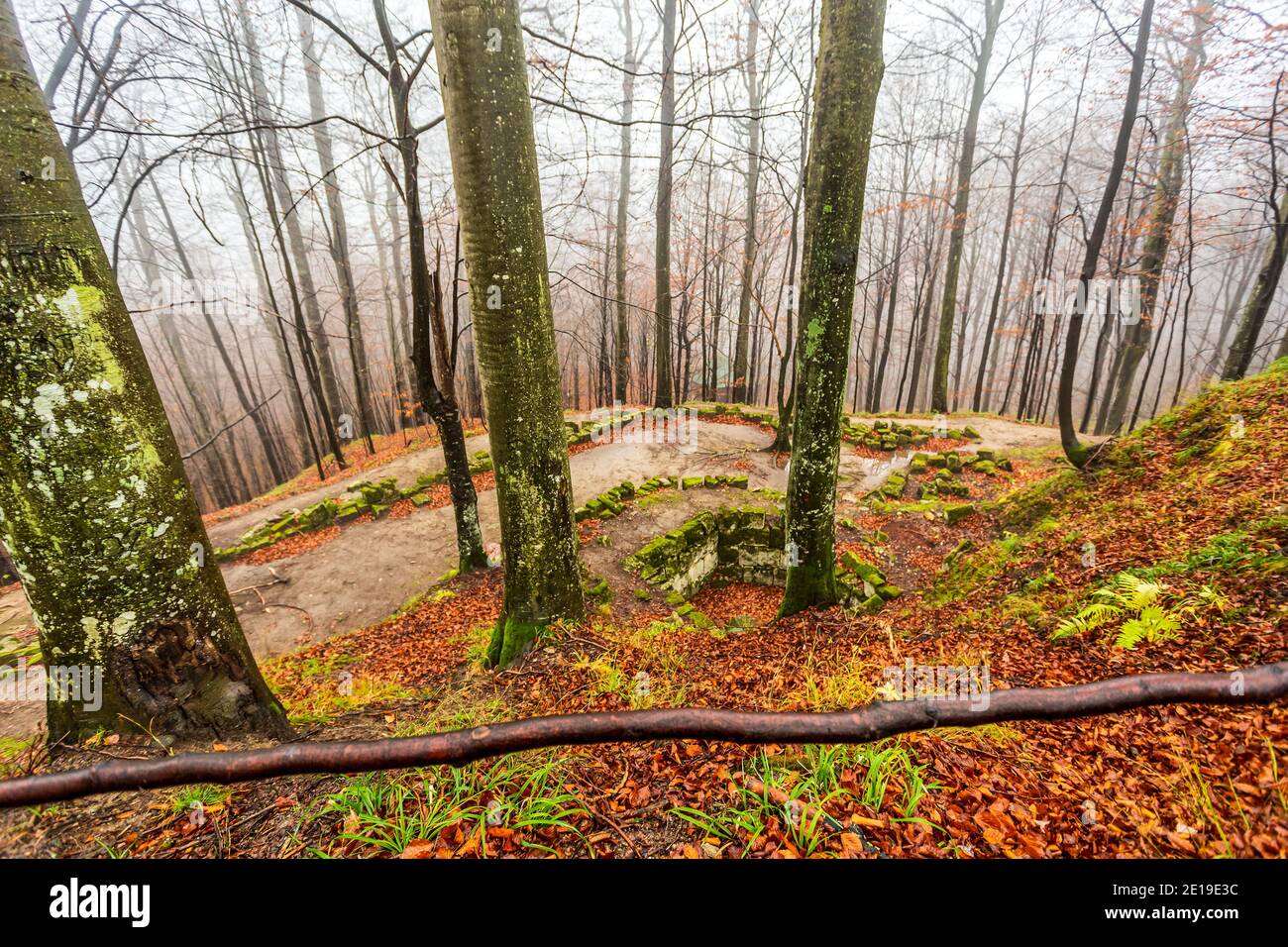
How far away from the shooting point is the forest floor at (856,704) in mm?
1919

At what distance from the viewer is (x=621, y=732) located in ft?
5.28

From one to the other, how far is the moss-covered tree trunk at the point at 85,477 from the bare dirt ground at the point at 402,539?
4191 mm

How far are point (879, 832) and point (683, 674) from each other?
81.5 inches

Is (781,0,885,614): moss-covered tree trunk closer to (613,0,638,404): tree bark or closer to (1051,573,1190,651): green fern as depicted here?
(1051,573,1190,651): green fern

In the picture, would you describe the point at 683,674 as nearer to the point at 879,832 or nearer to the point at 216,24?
the point at 879,832

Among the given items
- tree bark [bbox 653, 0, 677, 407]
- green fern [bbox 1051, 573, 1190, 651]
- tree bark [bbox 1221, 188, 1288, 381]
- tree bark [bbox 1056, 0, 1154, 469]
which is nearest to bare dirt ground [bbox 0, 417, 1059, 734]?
tree bark [bbox 653, 0, 677, 407]

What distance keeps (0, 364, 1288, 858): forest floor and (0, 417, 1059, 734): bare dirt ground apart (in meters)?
0.15

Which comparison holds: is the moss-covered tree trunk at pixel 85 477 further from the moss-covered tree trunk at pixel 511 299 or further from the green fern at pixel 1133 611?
the green fern at pixel 1133 611

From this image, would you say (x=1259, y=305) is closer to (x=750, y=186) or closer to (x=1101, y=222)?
(x=1101, y=222)

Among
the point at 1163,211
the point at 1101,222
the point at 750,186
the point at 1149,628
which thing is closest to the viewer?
the point at 1149,628

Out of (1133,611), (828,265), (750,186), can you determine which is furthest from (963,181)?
(1133,611)

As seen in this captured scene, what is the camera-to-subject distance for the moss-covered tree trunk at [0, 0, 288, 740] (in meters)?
2.05

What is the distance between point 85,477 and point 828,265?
16.7 ft
